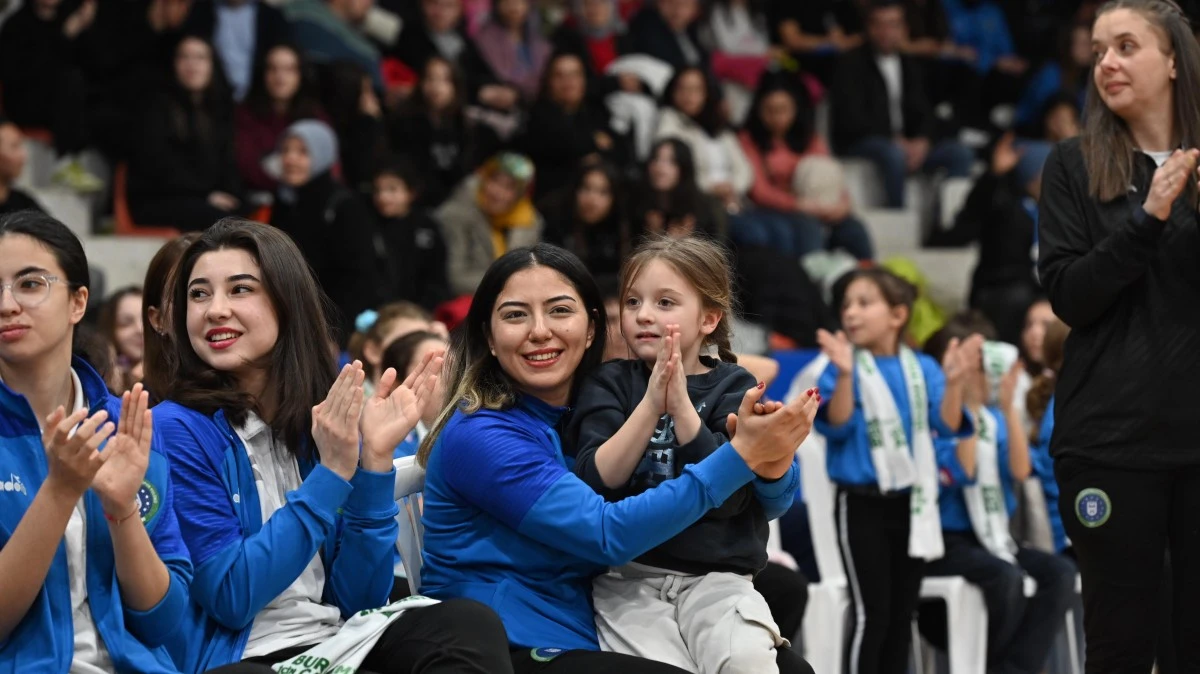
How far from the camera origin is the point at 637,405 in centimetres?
312

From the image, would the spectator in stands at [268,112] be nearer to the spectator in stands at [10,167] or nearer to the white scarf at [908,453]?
the spectator in stands at [10,167]

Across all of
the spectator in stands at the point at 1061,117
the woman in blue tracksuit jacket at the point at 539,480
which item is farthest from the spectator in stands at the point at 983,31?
the woman in blue tracksuit jacket at the point at 539,480

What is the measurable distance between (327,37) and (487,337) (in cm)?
634

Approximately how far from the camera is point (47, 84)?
25.3 ft

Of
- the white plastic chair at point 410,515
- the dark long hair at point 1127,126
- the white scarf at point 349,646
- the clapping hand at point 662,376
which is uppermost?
the dark long hair at point 1127,126

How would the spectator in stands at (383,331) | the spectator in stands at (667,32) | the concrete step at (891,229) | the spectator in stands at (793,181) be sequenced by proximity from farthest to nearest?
the spectator in stands at (667,32) < the concrete step at (891,229) < the spectator in stands at (793,181) < the spectator in stands at (383,331)

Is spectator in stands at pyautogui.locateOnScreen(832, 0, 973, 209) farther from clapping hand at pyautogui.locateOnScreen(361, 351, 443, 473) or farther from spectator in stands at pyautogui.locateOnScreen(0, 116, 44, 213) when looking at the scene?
clapping hand at pyautogui.locateOnScreen(361, 351, 443, 473)

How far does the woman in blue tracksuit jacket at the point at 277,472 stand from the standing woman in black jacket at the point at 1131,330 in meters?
1.32

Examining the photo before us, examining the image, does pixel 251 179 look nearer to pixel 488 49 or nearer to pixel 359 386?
pixel 488 49

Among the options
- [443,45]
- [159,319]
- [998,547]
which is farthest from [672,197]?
[159,319]

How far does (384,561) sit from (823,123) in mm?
8176

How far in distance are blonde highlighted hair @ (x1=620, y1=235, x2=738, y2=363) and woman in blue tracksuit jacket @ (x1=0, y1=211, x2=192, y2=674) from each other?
1.13 metres

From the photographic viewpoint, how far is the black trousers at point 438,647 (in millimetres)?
2756

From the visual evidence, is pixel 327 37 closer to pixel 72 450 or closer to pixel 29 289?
pixel 29 289
